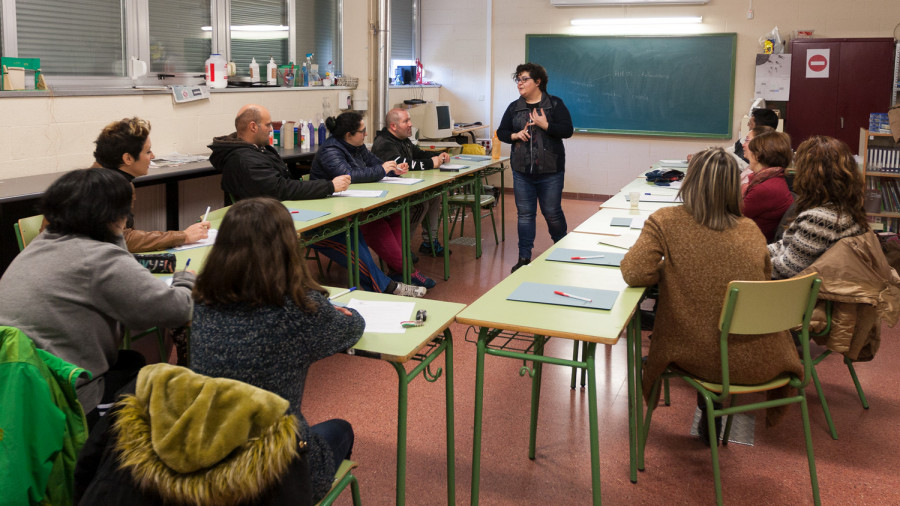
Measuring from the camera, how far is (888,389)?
3613 mm

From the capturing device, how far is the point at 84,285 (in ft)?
6.94

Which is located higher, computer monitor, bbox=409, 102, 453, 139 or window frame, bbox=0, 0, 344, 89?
window frame, bbox=0, 0, 344, 89

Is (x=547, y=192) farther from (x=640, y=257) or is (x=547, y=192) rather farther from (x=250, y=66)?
(x=640, y=257)

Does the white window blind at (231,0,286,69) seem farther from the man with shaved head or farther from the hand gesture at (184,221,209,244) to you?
the hand gesture at (184,221,209,244)

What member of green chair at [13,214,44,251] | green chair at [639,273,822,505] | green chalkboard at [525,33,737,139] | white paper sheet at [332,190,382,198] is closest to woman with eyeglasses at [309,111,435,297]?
white paper sheet at [332,190,382,198]

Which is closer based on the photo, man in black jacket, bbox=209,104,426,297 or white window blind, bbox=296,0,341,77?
man in black jacket, bbox=209,104,426,297

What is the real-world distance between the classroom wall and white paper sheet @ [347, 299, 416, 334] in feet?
22.1

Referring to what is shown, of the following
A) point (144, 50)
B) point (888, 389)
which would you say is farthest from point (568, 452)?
point (144, 50)

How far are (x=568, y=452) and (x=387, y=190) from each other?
7.72ft

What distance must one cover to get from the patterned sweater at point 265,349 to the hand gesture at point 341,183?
2784 mm

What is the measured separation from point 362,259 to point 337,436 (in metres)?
2.64

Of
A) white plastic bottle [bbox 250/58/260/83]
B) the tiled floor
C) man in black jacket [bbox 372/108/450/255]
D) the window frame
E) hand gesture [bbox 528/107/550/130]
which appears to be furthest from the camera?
white plastic bottle [bbox 250/58/260/83]

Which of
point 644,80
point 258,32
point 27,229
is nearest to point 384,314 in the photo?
point 27,229

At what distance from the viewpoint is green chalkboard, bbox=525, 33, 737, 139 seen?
→ 8.25m
